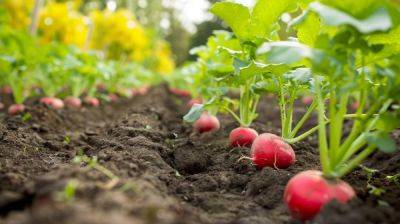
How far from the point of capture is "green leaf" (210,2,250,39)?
2.87m

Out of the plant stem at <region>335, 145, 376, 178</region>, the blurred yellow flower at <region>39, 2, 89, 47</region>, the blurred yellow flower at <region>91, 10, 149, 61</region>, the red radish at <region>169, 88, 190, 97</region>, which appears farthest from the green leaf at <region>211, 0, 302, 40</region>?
the blurred yellow flower at <region>91, 10, 149, 61</region>

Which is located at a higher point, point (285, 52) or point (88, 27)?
point (88, 27)

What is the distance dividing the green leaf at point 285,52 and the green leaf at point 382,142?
1.56 ft

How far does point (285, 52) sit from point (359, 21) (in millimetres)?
321

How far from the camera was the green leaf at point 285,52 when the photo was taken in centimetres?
189

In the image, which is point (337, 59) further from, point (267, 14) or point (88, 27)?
point (88, 27)

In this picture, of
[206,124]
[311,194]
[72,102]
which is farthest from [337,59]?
[72,102]

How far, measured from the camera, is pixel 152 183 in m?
2.17

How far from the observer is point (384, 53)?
8.02 feet

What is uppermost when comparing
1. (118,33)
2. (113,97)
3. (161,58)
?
(118,33)

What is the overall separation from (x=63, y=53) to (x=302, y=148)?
4.36 metres

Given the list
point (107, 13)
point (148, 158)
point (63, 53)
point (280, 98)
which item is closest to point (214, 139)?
point (280, 98)

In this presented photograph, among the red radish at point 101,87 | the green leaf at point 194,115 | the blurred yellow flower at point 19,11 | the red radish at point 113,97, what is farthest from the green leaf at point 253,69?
the blurred yellow flower at point 19,11

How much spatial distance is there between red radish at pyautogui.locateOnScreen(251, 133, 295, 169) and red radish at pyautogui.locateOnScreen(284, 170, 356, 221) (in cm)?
64
